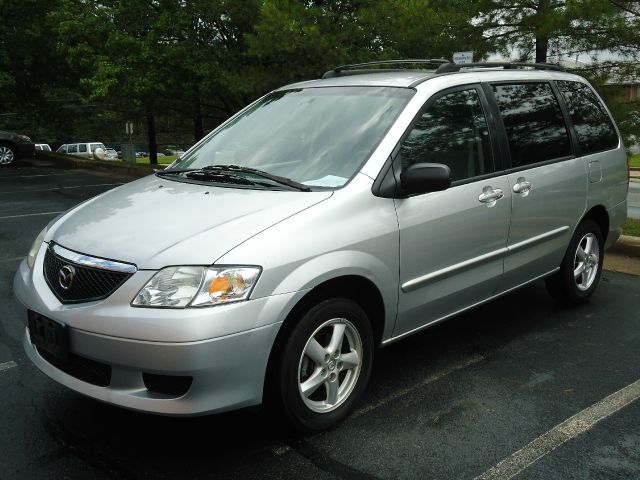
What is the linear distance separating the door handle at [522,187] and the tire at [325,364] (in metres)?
1.51

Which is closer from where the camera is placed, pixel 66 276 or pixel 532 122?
pixel 66 276

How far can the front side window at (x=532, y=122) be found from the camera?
4234mm

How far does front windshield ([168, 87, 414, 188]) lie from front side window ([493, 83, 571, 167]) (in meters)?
0.92

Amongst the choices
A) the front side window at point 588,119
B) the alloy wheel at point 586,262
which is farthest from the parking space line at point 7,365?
the front side window at point 588,119

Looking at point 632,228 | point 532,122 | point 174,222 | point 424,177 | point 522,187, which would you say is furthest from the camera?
point 632,228

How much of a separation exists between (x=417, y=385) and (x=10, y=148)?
→ 19.4m

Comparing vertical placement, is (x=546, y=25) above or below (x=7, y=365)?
above

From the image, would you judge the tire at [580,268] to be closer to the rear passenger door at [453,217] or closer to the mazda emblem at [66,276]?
the rear passenger door at [453,217]

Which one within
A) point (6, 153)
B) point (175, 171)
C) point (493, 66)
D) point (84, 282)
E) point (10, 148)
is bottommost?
point (6, 153)

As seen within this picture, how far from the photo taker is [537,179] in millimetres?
4289

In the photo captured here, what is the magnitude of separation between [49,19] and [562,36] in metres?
13.4

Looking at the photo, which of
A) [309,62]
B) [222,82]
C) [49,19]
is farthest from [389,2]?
[49,19]

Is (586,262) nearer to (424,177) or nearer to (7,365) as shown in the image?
(424,177)

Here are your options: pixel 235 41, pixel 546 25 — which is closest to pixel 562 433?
pixel 546 25
